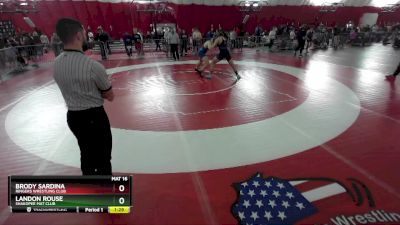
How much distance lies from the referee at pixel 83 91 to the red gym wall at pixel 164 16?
21873mm

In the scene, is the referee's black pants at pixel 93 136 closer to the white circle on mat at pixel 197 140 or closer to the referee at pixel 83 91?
the referee at pixel 83 91

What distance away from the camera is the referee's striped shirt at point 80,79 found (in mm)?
2400

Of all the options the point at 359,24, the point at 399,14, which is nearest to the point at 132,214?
the point at 359,24

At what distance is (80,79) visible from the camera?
2416 millimetres

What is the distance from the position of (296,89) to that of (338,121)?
2699 millimetres

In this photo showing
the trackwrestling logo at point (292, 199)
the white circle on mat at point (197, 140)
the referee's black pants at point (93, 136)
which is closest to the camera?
the referee's black pants at point (93, 136)

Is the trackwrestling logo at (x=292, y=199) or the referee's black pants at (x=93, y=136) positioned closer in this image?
the referee's black pants at (x=93, y=136)

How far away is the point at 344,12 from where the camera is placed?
29.3m

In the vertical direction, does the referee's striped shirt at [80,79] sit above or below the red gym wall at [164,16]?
below

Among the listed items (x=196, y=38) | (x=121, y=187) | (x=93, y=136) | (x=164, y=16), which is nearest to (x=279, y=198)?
(x=121, y=187)
